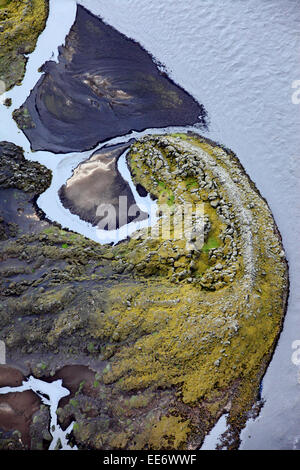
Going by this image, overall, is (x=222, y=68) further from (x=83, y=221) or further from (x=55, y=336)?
(x=55, y=336)

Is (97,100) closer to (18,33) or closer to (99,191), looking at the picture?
(99,191)

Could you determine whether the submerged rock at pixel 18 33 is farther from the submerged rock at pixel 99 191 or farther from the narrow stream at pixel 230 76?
the submerged rock at pixel 99 191

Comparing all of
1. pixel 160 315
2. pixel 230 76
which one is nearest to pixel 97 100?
pixel 230 76

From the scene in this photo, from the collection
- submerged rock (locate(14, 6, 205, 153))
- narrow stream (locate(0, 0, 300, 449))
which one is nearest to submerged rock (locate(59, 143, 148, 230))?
narrow stream (locate(0, 0, 300, 449))

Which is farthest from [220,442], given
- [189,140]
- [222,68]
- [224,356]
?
[222,68]

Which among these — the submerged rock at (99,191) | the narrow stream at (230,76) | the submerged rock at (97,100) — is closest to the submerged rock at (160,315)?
the submerged rock at (99,191)

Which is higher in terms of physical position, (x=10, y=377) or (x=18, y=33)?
(x=18, y=33)
